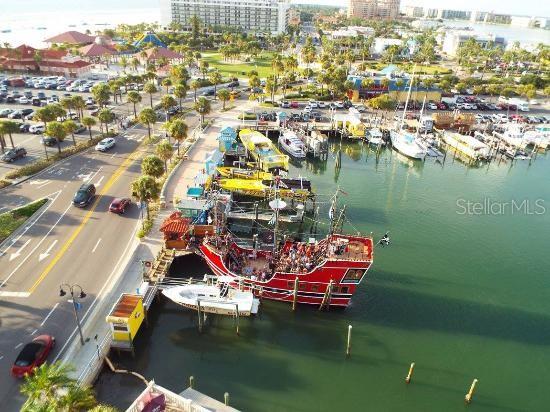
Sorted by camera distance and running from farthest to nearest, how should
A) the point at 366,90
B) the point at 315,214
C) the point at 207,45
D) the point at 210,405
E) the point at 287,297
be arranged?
the point at 207,45 → the point at 366,90 → the point at 315,214 → the point at 287,297 → the point at 210,405

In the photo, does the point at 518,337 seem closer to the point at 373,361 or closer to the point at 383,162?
the point at 373,361

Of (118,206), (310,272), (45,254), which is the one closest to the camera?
(310,272)

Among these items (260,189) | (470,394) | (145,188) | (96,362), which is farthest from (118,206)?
(470,394)

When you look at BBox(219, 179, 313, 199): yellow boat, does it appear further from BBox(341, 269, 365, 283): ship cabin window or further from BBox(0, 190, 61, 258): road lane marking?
BBox(0, 190, 61, 258): road lane marking

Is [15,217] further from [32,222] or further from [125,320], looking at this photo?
[125,320]

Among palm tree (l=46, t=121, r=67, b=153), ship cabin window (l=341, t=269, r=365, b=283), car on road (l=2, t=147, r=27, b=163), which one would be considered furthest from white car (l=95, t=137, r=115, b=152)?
ship cabin window (l=341, t=269, r=365, b=283)

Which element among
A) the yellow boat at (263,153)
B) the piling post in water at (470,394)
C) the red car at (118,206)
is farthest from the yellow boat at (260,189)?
the piling post in water at (470,394)

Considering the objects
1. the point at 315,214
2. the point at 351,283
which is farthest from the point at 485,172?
the point at 351,283
